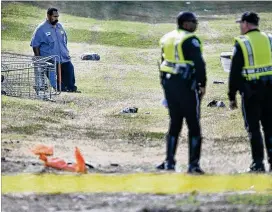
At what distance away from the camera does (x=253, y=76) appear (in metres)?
12.2

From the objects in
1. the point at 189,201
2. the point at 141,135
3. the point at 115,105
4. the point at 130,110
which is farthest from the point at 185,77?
the point at 115,105

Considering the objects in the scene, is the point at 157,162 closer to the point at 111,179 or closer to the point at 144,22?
the point at 111,179

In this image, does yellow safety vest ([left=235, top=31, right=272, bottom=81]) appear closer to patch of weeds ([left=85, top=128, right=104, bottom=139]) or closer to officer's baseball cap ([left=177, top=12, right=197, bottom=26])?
officer's baseball cap ([left=177, top=12, right=197, bottom=26])

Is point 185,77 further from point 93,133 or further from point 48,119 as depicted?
point 48,119

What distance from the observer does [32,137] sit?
14.1 meters

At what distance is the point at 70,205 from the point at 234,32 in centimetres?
2328

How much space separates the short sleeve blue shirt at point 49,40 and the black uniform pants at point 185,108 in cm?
708

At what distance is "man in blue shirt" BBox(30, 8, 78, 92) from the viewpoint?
1880 centimetres

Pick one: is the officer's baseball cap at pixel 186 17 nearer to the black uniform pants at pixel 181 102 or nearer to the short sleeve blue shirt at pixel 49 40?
the black uniform pants at pixel 181 102

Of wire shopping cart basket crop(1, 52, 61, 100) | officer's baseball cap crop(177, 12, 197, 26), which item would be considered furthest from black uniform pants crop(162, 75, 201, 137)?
wire shopping cart basket crop(1, 52, 61, 100)

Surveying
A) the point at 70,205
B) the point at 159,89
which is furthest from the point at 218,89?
the point at 70,205

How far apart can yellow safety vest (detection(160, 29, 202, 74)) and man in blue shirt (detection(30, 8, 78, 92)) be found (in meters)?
6.98

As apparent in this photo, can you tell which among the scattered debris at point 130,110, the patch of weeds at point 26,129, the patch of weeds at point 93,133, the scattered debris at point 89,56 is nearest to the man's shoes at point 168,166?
the patch of weeds at point 93,133

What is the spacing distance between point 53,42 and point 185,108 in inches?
290
